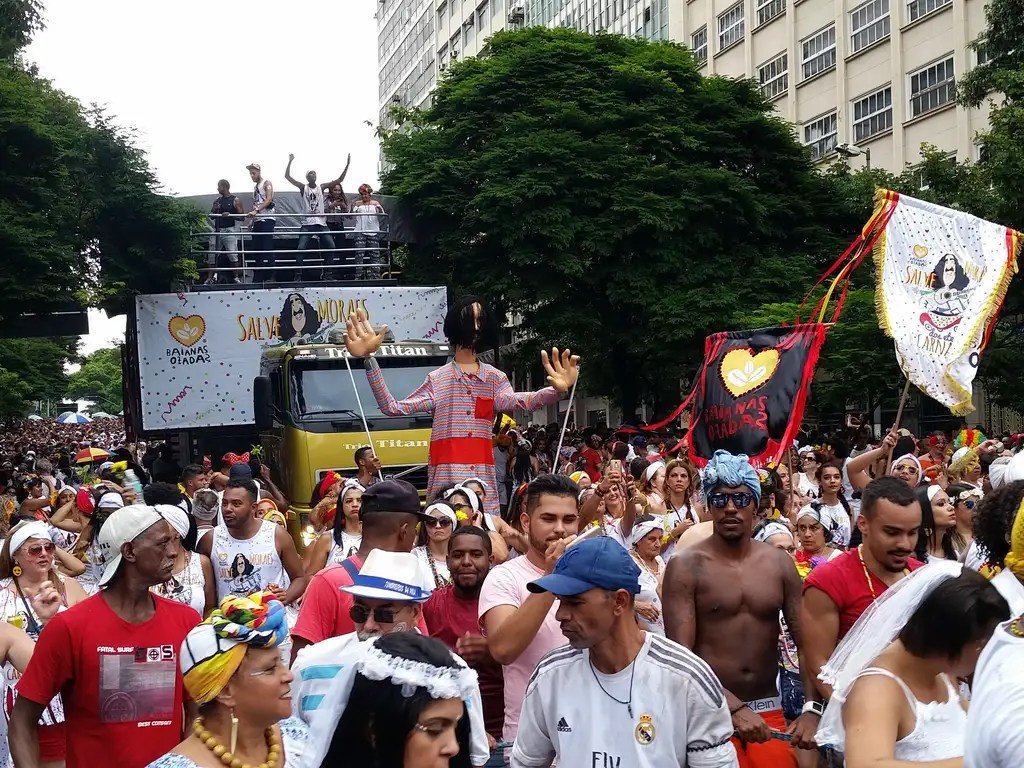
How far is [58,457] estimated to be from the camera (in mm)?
42719

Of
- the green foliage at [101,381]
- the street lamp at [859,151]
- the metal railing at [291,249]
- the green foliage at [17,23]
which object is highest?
the green foliage at [17,23]

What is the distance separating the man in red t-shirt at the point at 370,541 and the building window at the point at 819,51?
4036cm

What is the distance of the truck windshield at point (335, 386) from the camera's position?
16141 mm

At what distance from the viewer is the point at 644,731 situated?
13.8ft

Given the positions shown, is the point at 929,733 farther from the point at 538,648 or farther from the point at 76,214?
the point at 76,214

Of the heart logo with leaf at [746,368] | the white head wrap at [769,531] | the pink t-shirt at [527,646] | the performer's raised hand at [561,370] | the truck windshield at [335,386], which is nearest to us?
the pink t-shirt at [527,646]

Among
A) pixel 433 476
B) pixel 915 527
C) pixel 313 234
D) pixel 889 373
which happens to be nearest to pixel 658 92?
pixel 889 373

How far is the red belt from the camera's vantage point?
A: 8742mm

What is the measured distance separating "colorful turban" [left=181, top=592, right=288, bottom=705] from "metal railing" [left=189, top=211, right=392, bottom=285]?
1856 cm

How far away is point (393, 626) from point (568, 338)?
96.1 feet

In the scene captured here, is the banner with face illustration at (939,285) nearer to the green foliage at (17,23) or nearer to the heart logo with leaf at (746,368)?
the heart logo with leaf at (746,368)

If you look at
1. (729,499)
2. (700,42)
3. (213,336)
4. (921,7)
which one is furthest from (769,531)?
(700,42)

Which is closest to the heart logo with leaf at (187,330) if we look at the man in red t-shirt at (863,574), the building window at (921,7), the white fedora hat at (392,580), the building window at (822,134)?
the man in red t-shirt at (863,574)

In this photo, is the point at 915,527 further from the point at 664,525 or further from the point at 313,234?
the point at 313,234
